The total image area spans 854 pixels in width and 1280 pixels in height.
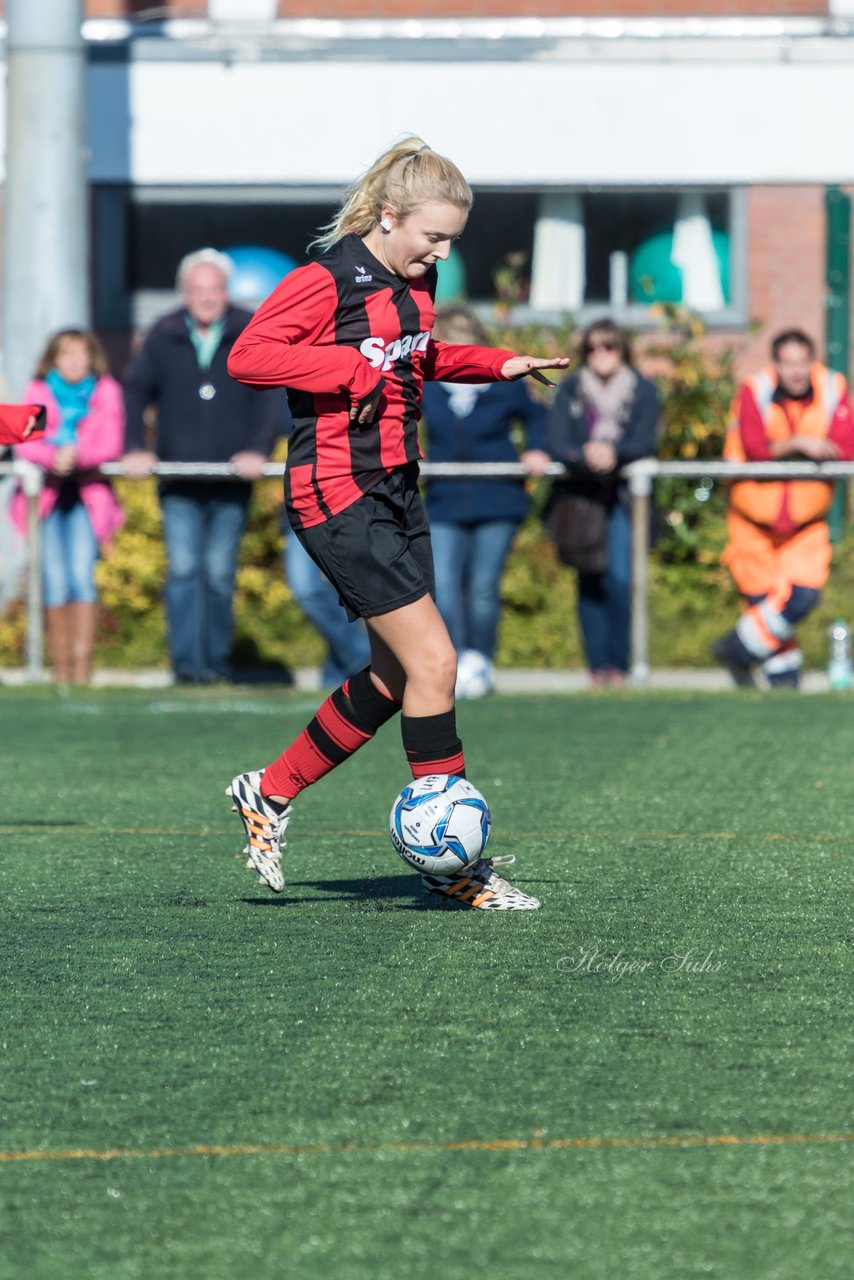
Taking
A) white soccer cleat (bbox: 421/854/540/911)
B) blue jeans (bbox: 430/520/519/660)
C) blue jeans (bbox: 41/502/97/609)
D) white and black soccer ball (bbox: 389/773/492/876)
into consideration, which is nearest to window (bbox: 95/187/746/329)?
blue jeans (bbox: 41/502/97/609)

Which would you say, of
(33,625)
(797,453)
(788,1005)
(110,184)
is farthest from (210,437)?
(788,1005)

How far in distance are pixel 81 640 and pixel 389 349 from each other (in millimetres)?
6221

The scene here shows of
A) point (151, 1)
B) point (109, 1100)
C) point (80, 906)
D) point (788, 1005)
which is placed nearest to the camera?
point (109, 1100)

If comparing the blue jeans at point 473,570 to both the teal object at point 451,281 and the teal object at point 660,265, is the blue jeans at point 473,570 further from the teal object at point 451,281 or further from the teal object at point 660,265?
the teal object at point 660,265

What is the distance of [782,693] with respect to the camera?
36.0 ft

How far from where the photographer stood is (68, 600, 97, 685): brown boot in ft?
36.7

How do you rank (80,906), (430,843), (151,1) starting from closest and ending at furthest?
(430,843), (80,906), (151,1)

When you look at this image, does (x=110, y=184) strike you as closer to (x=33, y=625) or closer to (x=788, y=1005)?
(x=33, y=625)

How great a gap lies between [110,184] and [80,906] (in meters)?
11.7

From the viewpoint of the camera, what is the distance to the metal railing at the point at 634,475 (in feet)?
35.9

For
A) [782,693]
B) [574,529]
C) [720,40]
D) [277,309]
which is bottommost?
[782,693]

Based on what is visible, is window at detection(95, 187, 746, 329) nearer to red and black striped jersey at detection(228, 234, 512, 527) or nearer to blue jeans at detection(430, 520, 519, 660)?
blue jeans at detection(430, 520, 519, 660)

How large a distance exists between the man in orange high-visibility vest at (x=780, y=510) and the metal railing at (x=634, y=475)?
6 cm
